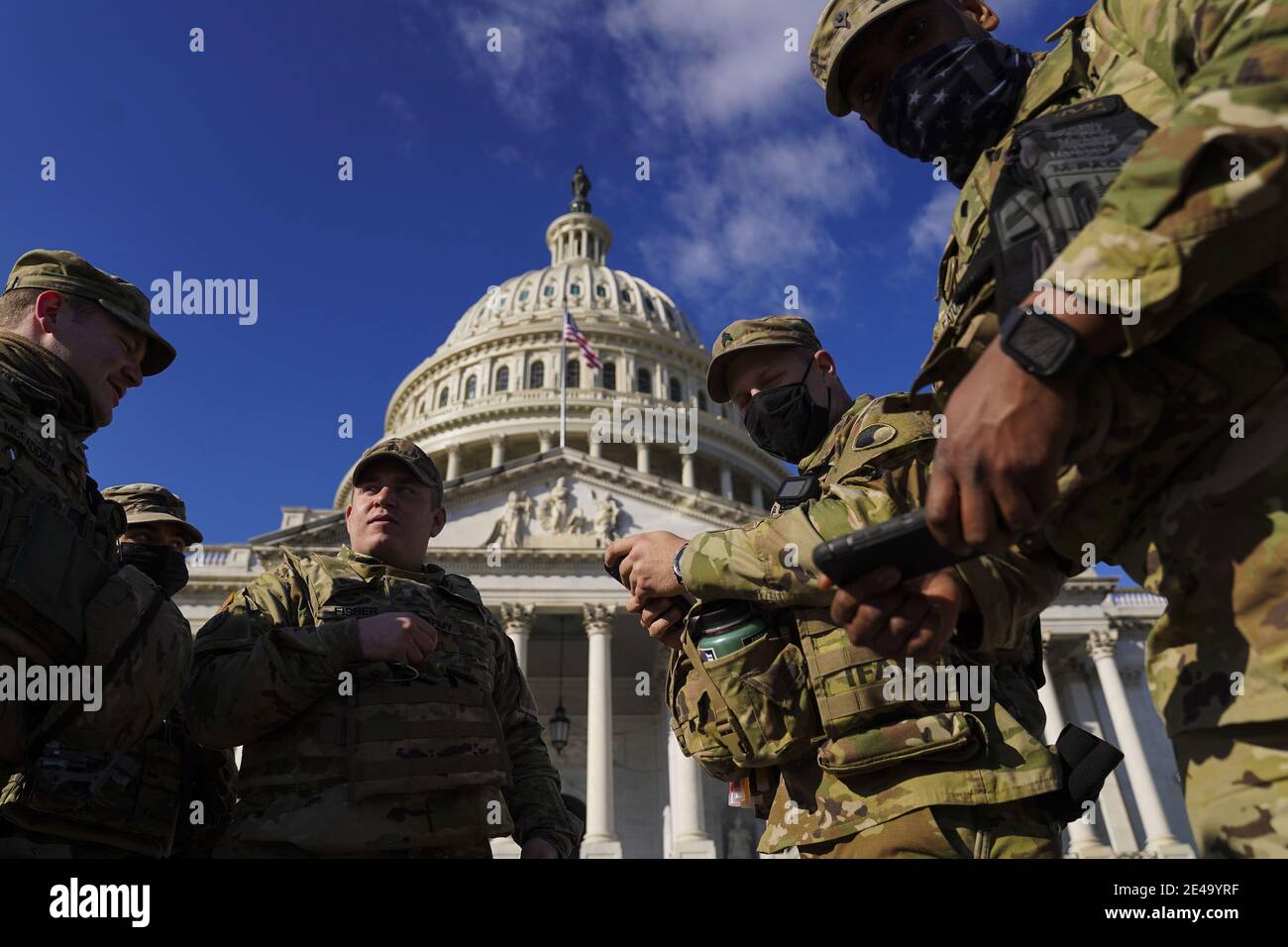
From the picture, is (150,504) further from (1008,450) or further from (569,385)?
(569,385)

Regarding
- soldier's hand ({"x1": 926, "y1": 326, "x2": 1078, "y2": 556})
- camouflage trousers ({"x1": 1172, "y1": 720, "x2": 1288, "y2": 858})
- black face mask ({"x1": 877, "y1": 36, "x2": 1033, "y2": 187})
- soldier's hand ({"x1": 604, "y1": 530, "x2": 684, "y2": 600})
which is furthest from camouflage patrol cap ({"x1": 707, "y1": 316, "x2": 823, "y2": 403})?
camouflage trousers ({"x1": 1172, "y1": 720, "x2": 1288, "y2": 858})

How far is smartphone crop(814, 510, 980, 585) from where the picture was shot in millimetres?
1906

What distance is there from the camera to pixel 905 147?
2803mm

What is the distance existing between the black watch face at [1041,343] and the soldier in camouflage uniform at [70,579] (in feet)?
9.74

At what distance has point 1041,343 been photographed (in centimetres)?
171

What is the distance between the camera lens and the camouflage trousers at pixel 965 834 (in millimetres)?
2688

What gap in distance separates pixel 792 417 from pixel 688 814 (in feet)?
83.3

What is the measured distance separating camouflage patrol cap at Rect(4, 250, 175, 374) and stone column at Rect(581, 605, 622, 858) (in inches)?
948

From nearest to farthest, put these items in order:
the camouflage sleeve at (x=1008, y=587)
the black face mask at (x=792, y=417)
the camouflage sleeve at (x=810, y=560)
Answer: the camouflage sleeve at (x=1008, y=587) → the camouflage sleeve at (x=810, y=560) → the black face mask at (x=792, y=417)

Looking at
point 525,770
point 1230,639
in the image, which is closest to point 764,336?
point 1230,639

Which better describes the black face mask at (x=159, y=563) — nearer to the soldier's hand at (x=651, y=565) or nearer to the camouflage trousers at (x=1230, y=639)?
the soldier's hand at (x=651, y=565)

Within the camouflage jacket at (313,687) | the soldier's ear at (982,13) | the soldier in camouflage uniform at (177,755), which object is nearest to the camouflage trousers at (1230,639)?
the soldier's ear at (982,13)
